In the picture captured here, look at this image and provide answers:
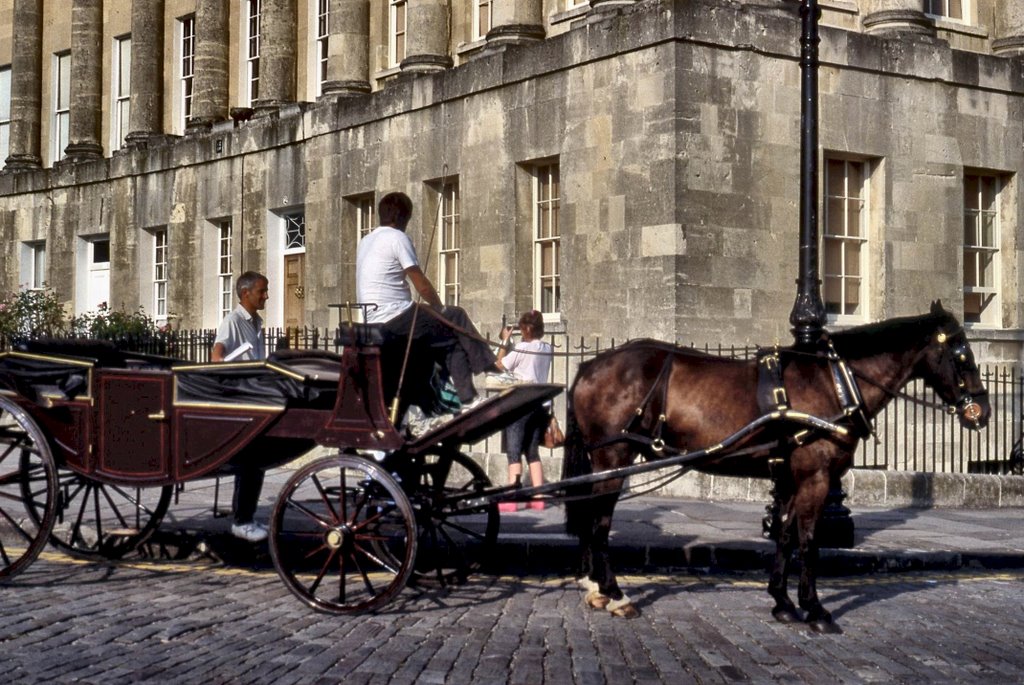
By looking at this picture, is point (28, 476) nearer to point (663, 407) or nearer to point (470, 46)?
point (663, 407)

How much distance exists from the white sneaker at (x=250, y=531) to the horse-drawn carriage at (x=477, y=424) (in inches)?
29.0

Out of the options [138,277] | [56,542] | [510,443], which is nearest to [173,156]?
[138,277]

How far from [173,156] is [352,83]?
5.87 metres

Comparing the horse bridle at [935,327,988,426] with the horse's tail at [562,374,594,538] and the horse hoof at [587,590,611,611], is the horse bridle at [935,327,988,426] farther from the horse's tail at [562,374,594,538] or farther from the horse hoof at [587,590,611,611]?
the horse hoof at [587,590,611,611]

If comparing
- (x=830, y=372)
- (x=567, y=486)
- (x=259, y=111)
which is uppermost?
(x=259, y=111)

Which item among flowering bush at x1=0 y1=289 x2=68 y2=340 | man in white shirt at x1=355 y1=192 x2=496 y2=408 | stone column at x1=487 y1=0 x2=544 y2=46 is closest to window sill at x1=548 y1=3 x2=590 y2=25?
stone column at x1=487 y1=0 x2=544 y2=46

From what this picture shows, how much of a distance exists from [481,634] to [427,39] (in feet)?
56.4

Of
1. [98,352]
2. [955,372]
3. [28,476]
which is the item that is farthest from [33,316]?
[955,372]

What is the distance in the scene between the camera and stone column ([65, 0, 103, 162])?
3353cm

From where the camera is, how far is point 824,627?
8.60 metres

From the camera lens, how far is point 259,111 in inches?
1101

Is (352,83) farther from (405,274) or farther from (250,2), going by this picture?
(405,274)

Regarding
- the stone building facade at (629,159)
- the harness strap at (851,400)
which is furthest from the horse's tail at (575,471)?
the stone building facade at (629,159)

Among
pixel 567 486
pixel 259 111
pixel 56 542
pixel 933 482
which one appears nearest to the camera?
pixel 567 486
